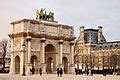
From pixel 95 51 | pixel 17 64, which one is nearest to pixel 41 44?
pixel 17 64

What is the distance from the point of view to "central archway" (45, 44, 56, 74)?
54541 mm

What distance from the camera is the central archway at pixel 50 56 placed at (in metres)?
54.5

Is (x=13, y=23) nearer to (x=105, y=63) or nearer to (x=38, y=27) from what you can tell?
(x=38, y=27)

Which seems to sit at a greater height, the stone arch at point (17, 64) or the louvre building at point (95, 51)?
the louvre building at point (95, 51)

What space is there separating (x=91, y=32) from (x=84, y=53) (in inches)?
469

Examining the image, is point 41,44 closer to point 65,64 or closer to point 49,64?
point 49,64

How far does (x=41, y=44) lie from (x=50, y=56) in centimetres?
392

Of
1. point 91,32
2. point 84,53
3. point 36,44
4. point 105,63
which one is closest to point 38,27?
point 36,44

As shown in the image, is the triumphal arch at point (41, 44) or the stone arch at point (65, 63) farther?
the stone arch at point (65, 63)

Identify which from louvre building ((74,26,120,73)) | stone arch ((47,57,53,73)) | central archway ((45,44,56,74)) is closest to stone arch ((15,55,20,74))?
central archway ((45,44,56,74))

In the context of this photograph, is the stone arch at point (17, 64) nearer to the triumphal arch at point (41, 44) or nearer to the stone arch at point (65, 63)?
the triumphal arch at point (41, 44)

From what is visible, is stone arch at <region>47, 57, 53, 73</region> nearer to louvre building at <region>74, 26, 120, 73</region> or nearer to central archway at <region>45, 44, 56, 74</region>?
central archway at <region>45, 44, 56, 74</region>

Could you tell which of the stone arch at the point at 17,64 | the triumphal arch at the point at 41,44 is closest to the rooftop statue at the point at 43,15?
the triumphal arch at the point at 41,44

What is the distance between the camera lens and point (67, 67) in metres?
56.9
